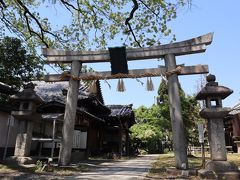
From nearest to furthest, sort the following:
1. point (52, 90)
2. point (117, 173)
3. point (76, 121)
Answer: point (117, 173)
point (76, 121)
point (52, 90)

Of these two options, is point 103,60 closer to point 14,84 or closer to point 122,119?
point 14,84

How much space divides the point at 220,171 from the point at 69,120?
658 centimetres

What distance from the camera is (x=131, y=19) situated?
15930mm

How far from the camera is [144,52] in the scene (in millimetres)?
11453

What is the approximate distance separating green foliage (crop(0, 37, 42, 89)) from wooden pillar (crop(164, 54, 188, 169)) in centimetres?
1100

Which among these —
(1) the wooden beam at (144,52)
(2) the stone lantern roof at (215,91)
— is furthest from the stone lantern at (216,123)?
(1) the wooden beam at (144,52)

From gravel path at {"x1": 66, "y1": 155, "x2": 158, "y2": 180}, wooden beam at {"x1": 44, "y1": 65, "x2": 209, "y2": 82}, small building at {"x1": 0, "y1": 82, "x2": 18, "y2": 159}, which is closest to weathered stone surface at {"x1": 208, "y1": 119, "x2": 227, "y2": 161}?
wooden beam at {"x1": 44, "y1": 65, "x2": 209, "y2": 82}

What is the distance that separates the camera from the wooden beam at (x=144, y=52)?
1077 cm

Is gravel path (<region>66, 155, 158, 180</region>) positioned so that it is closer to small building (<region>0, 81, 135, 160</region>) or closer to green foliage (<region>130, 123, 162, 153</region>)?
small building (<region>0, 81, 135, 160</region>)

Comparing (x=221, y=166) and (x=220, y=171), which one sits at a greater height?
(x=221, y=166)

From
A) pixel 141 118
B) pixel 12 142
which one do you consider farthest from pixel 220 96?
pixel 141 118

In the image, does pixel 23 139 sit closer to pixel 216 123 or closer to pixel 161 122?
pixel 216 123

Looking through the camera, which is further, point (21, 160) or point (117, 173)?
point (21, 160)

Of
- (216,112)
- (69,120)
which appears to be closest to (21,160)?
(69,120)
